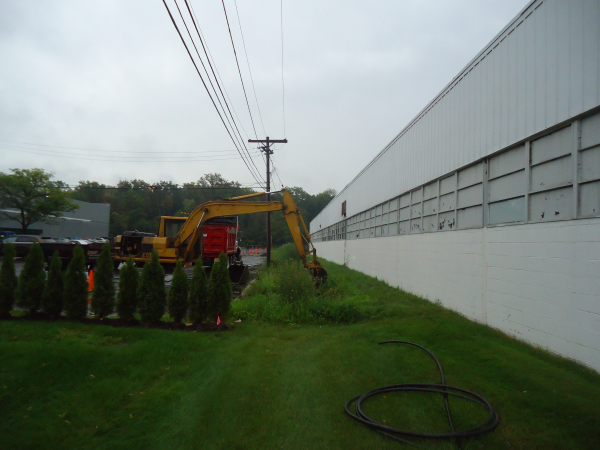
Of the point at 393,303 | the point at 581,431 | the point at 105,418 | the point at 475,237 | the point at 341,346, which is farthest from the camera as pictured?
the point at 393,303

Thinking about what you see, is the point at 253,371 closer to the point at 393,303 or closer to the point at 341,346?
the point at 341,346

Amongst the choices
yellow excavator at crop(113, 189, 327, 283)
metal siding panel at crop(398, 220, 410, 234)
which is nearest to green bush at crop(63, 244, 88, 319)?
yellow excavator at crop(113, 189, 327, 283)

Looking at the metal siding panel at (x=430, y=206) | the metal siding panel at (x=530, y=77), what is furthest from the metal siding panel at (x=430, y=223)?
the metal siding panel at (x=530, y=77)

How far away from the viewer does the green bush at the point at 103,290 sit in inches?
283

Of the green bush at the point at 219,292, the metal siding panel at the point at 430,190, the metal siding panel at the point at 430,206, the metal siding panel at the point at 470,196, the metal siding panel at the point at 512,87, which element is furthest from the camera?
the metal siding panel at the point at 430,190

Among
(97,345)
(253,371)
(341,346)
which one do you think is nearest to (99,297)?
(97,345)

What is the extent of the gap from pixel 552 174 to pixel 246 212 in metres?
10.4

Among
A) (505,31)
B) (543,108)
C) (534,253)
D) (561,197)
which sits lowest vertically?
(534,253)

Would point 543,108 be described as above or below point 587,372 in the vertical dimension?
Result: above

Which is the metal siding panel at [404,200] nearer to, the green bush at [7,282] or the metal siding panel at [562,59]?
the metal siding panel at [562,59]

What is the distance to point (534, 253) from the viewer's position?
6.14 meters

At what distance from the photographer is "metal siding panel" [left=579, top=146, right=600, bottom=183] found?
16.8 ft

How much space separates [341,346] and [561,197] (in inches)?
159

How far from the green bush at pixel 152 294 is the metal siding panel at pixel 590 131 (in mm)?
6959
